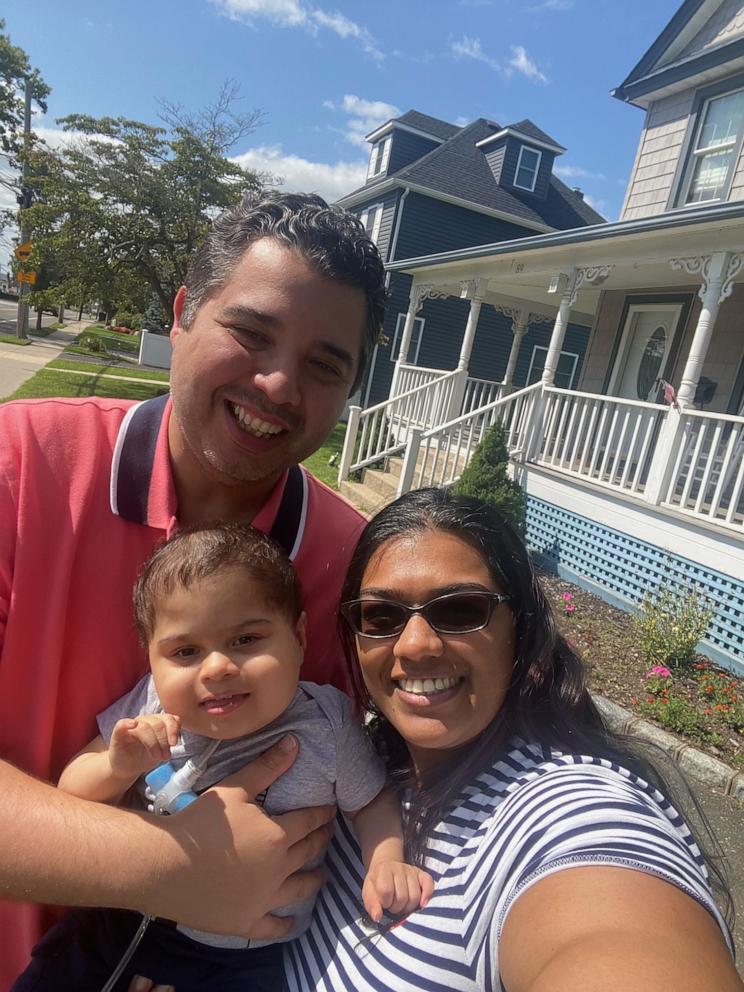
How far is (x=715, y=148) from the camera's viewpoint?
1002 centimetres

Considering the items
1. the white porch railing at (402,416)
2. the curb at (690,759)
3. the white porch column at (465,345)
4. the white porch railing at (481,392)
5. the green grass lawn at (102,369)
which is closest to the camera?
the curb at (690,759)

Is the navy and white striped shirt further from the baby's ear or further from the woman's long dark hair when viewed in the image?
the baby's ear

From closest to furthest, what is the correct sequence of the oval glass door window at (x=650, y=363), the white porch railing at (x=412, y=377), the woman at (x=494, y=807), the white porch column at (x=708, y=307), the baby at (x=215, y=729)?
1. the woman at (x=494, y=807)
2. the baby at (x=215, y=729)
3. the white porch column at (x=708, y=307)
4. the oval glass door window at (x=650, y=363)
5. the white porch railing at (x=412, y=377)

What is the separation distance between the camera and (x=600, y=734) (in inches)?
59.9

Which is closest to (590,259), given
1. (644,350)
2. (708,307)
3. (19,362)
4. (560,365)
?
(644,350)

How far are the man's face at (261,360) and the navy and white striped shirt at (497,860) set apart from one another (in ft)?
3.10

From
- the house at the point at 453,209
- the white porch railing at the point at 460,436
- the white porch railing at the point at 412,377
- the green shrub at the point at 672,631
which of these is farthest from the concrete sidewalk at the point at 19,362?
the green shrub at the point at 672,631

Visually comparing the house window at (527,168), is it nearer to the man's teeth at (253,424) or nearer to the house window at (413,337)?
the house window at (413,337)

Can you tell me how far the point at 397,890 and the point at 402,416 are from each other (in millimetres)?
12993

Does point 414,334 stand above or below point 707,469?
above

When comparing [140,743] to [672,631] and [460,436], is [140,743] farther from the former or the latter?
[460,436]

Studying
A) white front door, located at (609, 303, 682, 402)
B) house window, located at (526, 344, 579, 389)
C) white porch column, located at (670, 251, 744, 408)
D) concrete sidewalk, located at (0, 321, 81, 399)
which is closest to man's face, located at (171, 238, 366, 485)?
white porch column, located at (670, 251, 744, 408)

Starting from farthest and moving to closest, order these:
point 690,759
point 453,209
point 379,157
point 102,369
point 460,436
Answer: point 379,157
point 102,369
point 453,209
point 460,436
point 690,759

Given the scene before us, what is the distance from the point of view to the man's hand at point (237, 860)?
1295mm
